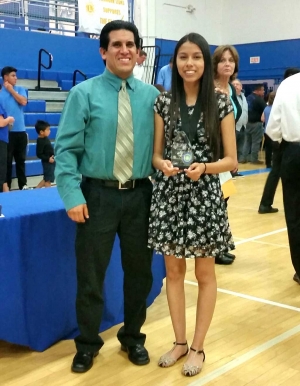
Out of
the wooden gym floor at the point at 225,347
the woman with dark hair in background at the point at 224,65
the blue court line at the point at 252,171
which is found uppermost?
the woman with dark hair in background at the point at 224,65

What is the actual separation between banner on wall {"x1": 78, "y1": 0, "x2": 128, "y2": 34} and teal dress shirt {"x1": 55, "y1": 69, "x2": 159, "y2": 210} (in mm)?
9229

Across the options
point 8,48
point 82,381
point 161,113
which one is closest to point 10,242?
point 82,381

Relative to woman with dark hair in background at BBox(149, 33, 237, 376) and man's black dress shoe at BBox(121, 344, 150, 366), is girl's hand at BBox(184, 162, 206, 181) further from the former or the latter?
man's black dress shoe at BBox(121, 344, 150, 366)

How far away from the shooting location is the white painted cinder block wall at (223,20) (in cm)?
1381

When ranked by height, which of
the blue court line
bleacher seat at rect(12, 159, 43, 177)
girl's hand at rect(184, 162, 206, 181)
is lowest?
the blue court line

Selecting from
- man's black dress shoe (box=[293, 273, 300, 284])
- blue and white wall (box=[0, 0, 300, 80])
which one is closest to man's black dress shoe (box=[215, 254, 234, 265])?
man's black dress shoe (box=[293, 273, 300, 284])

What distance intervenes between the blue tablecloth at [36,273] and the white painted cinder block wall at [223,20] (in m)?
11.5

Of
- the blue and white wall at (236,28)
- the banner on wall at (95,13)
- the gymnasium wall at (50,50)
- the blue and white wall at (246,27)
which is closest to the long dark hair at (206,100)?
the gymnasium wall at (50,50)

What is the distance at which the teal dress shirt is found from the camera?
7.97 ft

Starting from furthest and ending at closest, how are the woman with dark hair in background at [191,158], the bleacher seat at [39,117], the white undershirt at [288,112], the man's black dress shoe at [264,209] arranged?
the bleacher seat at [39,117] < the man's black dress shoe at [264,209] < the white undershirt at [288,112] < the woman with dark hair in background at [191,158]

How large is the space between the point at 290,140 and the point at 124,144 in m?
1.50

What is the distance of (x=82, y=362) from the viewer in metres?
2.62

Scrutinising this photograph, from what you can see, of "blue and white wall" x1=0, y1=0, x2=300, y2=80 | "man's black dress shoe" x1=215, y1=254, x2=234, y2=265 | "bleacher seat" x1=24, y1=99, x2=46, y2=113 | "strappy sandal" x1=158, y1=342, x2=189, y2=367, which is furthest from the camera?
"blue and white wall" x1=0, y1=0, x2=300, y2=80

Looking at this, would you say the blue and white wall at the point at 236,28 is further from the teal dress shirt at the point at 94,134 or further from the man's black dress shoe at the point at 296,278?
the teal dress shirt at the point at 94,134
